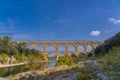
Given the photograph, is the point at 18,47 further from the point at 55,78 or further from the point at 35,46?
the point at 55,78

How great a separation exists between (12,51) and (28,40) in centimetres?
2721

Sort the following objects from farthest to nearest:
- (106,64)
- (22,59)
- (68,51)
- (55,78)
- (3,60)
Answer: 1. (68,51)
2. (22,59)
3. (3,60)
4. (106,64)
5. (55,78)

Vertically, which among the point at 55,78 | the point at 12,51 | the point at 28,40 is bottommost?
the point at 55,78

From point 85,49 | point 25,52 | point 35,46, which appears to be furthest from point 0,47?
point 85,49

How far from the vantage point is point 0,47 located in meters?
68.7

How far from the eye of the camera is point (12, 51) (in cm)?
7200

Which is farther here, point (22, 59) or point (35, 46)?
point (35, 46)

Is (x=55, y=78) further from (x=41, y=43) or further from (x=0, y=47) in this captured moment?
(x=41, y=43)

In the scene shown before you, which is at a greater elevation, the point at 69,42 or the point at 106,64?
the point at 69,42

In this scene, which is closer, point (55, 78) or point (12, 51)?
point (55, 78)

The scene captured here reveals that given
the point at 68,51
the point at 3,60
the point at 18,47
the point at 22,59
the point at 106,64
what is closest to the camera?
the point at 106,64

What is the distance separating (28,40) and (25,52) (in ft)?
55.2

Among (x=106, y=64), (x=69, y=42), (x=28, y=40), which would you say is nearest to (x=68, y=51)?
(x=69, y=42)

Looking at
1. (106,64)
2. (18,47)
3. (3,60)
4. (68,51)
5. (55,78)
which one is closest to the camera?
(55,78)
